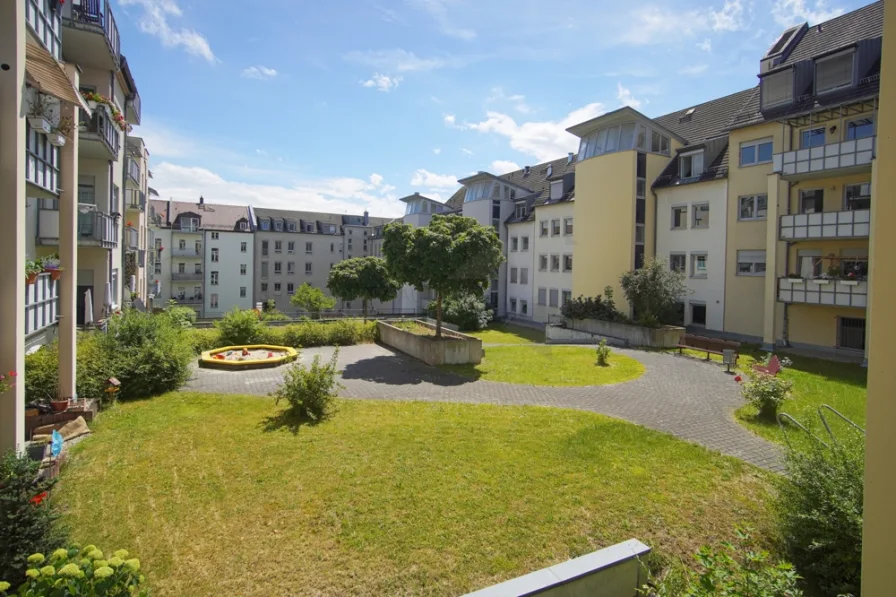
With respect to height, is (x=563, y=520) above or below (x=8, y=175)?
below

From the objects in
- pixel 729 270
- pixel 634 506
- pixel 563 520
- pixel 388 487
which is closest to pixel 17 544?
pixel 388 487

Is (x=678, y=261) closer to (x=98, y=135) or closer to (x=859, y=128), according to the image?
(x=859, y=128)

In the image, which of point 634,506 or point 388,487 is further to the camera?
point 388,487

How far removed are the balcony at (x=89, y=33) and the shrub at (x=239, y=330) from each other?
10810mm

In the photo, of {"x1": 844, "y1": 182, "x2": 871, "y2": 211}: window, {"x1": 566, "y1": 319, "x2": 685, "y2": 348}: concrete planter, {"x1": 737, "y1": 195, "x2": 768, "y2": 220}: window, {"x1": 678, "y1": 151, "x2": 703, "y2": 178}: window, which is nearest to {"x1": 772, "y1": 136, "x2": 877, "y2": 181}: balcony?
{"x1": 844, "y1": 182, "x2": 871, "y2": 211}: window

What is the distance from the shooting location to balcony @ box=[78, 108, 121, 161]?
50.7 ft

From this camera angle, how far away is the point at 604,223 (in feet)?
107

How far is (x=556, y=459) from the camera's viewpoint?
9062mm

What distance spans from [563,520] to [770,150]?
84.0 ft

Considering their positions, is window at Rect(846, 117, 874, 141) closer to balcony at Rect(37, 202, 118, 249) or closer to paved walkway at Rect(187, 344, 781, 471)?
paved walkway at Rect(187, 344, 781, 471)

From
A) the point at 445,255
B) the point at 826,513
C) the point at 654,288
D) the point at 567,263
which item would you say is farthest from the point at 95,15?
the point at 567,263

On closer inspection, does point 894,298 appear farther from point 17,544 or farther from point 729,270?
point 729,270

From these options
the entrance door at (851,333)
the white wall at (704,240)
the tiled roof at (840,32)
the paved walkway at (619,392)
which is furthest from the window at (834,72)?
the paved walkway at (619,392)

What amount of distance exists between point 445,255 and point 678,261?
1792 cm
